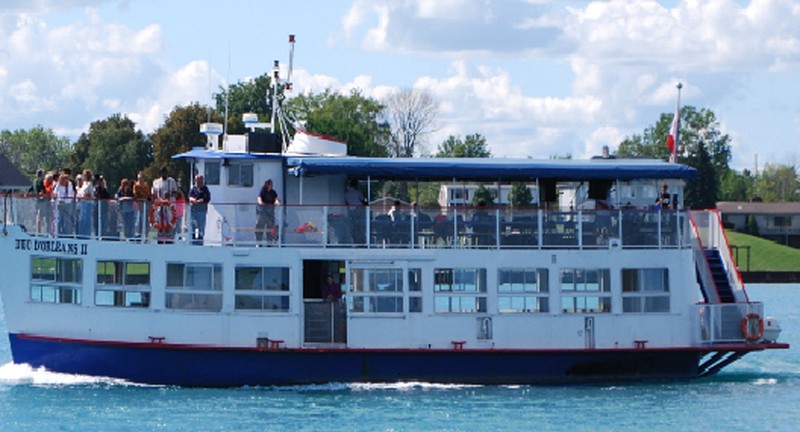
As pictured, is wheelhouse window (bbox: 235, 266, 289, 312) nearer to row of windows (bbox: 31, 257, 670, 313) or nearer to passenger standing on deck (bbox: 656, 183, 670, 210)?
row of windows (bbox: 31, 257, 670, 313)

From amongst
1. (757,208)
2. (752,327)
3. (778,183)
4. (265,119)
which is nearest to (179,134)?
(265,119)

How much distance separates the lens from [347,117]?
112688mm

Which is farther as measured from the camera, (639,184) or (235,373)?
(639,184)

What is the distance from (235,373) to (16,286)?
5233mm

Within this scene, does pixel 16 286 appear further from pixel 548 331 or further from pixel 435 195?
pixel 435 195

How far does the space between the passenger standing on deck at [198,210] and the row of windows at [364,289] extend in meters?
0.73

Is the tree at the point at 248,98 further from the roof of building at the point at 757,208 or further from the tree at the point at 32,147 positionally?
the tree at the point at 32,147

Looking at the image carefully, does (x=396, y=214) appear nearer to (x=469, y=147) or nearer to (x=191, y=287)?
(x=191, y=287)

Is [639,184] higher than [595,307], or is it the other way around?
[639,184]

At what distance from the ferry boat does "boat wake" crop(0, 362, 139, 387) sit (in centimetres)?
17

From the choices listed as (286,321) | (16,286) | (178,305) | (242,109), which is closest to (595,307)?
(286,321)

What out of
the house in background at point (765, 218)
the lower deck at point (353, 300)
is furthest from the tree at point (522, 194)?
the house in background at point (765, 218)

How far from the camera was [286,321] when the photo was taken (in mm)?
33938

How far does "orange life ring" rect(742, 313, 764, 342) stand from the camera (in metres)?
34.9
